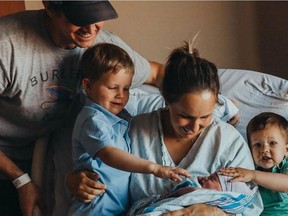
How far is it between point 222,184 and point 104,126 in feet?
1.19

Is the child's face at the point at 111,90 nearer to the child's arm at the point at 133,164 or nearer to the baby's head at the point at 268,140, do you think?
the child's arm at the point at 133,164

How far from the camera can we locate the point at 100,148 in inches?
54.1

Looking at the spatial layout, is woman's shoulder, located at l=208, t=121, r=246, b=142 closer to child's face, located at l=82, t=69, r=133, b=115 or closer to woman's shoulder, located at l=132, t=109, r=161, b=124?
woman's shoulder, located at l=132, t=109, r=161, b=124

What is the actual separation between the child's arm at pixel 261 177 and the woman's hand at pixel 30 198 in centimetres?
64

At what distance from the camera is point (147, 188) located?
4.74ft

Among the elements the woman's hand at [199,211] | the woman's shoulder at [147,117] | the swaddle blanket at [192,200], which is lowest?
the woman's hand at [199,211]

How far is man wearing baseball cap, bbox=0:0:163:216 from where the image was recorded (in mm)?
1483

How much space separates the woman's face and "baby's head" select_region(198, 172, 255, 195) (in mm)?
134

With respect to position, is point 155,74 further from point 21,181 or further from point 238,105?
point 21,181

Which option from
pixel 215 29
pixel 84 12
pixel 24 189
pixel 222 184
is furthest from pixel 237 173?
pixel 215 29

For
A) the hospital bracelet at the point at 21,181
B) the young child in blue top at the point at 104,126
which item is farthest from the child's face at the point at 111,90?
the hospital bracelet at the point at 21,181

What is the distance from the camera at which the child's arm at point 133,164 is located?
125cm

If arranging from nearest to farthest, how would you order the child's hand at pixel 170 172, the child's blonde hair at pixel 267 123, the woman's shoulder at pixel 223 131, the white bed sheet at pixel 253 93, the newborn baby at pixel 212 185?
the child's hand at pixel 170 172 → the newborn baby at pixel 212 185 → the woman's shoulder at pixel 223 131 → the child's blonde hair at pixel 267 123 → the white bed sheet at pixel 253 93

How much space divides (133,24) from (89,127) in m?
1.25
